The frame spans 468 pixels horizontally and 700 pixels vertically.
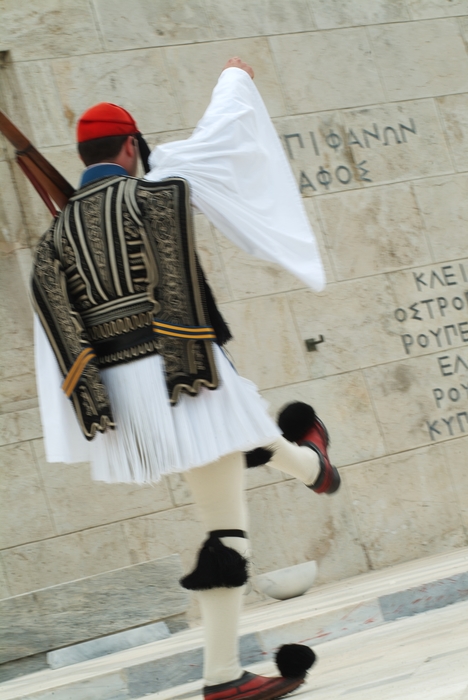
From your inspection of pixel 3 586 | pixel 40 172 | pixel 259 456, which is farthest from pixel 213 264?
pixel 259 456

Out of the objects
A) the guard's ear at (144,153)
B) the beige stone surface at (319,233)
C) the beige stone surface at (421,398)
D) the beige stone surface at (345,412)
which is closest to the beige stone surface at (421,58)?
the beige stone surface at (319,233)

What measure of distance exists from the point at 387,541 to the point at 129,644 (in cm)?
150

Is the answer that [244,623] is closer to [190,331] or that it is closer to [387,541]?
[387,541]

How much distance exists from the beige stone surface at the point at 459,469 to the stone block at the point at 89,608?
1.65m

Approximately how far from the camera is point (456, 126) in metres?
5.25

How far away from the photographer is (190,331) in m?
2.27

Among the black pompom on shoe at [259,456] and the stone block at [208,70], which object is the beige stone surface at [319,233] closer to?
the stone block at [208,70]

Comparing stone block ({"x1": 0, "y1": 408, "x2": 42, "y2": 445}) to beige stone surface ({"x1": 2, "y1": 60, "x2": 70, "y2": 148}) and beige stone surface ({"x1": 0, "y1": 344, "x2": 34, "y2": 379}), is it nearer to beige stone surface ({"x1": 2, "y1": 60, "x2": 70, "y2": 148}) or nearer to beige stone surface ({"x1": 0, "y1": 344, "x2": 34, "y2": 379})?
beige stone surface ({"x1": 0, "y1": 344, "x2": 34, "y2": 379})

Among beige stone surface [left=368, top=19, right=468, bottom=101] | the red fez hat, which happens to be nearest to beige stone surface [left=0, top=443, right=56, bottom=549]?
the red fez hat

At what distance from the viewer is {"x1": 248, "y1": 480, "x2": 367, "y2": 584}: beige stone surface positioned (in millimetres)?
4574

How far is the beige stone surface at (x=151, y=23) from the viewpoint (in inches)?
188

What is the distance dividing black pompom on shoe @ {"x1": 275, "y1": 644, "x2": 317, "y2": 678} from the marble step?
522 mm

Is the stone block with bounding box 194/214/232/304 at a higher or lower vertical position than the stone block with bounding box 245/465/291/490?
higher

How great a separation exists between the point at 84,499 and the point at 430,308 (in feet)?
7.09
